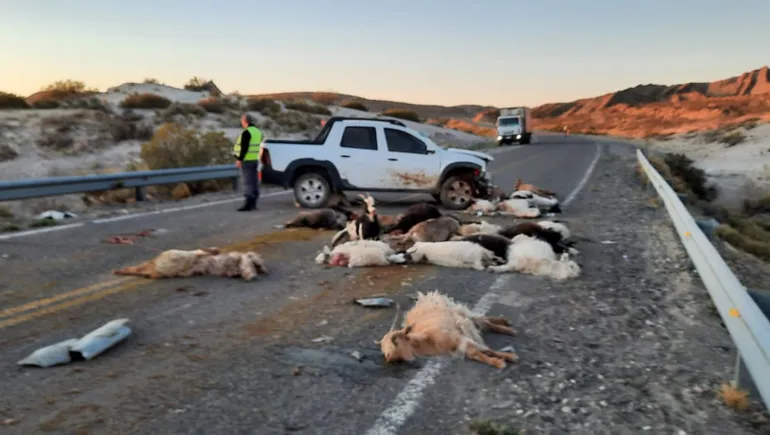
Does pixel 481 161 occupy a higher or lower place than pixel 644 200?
higher

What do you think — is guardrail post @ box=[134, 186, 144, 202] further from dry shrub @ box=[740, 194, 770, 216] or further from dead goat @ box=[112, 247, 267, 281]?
dry shrub @ box=[740, 194, 770, 216]

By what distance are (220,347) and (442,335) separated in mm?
1718

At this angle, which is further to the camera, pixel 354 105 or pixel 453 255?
pixel 354 105

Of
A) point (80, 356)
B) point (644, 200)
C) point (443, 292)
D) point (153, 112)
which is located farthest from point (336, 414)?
point (153, 112)

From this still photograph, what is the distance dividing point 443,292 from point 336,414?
10.7 ft

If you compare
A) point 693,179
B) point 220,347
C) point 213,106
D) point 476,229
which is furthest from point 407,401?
point 213,106

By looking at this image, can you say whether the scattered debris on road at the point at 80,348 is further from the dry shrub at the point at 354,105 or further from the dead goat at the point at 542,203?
the dry shrub at the point at 354,105

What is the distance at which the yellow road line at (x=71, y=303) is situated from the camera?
20.4ft

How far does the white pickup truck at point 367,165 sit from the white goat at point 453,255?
602 cm

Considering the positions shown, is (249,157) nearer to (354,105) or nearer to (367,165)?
(367,165)

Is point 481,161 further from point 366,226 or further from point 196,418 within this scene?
point 196,418

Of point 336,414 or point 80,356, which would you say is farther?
point 80,356

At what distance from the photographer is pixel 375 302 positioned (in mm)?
6898

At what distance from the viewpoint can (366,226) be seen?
32.1 ft
